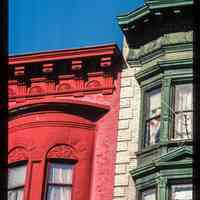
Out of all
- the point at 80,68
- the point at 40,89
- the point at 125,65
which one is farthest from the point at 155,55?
the point at 40,89

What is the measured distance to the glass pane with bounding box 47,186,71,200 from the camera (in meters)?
16.2

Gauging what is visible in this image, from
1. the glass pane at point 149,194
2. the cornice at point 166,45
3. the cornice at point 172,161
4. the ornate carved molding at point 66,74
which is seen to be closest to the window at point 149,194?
the glass pane at point 149,194

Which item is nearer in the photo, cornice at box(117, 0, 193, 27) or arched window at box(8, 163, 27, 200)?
cornice at box(117, 0, 193, 27)

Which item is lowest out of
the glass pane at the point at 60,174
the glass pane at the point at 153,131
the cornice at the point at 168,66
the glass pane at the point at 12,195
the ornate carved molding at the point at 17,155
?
the glass pane at the point at 12,195

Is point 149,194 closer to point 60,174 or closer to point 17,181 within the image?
point 60,174

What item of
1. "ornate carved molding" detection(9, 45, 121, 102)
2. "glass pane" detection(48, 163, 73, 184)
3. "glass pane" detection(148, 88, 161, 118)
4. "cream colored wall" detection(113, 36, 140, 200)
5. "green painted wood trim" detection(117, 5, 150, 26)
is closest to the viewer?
"cream colored wall" detection(113, 36, 140, 200)

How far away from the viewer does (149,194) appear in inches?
597

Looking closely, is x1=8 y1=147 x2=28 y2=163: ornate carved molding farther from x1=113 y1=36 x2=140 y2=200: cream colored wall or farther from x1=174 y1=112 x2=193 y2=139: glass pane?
x1=174 y1=112 x2=193 y2=139: glass pane

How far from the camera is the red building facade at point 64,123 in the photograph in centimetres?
1625

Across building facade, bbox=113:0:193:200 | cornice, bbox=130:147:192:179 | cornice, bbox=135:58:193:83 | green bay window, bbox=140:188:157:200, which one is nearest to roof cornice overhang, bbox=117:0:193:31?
building facade, bbox=113:0:193:200

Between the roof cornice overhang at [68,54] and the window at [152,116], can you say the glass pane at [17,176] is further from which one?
the window at [152,116]

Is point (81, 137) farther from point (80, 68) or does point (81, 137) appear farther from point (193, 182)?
point (193, 182)

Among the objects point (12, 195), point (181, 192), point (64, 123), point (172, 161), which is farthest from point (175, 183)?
point (12, 195)

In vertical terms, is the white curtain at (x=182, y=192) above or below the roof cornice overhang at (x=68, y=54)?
below
